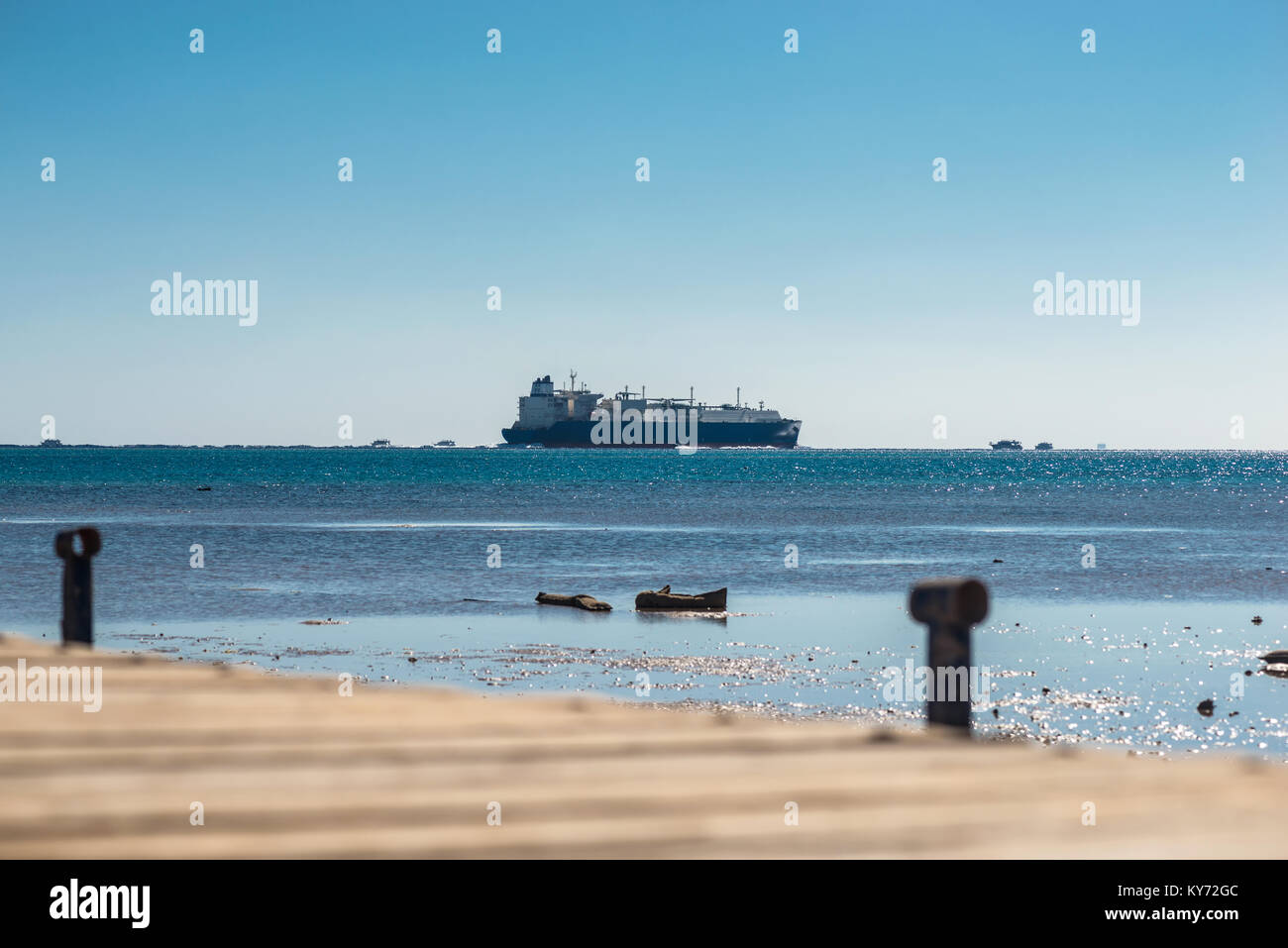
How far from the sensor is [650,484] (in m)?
106

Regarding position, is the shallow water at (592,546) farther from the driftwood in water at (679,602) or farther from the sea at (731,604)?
the driftwood in water at (679,602)

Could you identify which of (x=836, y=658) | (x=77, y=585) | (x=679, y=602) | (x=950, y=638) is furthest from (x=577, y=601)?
(x=950, y=638)

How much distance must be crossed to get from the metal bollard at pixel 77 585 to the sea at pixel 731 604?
835cm

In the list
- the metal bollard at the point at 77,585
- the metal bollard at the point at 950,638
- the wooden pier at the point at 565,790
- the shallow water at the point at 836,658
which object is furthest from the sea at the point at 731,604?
the wooden pier at the point at 565,790

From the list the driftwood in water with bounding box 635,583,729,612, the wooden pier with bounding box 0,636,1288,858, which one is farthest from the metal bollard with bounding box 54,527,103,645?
the driftwood in water with bounding box 635,583,729,612

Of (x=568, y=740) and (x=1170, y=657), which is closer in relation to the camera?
(x=568, y=740)

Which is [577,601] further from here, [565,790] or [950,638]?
[565,790]

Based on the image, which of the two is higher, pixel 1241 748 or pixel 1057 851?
pixel 1057 851

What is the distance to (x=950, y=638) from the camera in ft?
16.1

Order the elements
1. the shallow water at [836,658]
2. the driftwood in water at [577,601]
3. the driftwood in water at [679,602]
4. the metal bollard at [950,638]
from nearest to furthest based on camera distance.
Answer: the metal bollard at [950,638] → the shallow water at [836,658] → the driftwood in water at [577,601] → the driftwood in water at [679,602]

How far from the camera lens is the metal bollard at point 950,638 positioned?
4.86 metres
